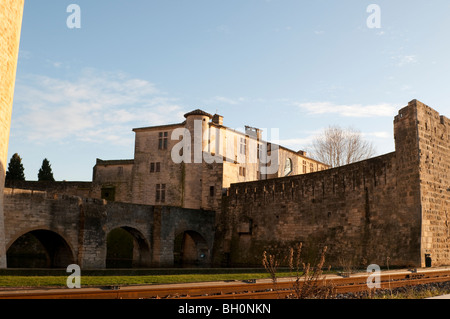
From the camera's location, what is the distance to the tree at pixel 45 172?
52.7 m

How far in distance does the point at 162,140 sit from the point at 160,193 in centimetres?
472

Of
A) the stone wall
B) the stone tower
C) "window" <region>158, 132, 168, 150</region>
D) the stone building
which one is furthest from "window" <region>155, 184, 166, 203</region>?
the stone tower

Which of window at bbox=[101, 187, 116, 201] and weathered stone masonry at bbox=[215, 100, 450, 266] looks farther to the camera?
window at bbox=[101, 187, 116, 201]

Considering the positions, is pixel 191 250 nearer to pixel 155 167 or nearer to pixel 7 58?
pixel 155 167

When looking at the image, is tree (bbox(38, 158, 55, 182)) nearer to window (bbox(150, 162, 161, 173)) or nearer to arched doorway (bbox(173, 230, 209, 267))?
window (bbox(150, 162, 161, 173))

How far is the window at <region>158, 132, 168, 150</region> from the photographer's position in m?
38.3

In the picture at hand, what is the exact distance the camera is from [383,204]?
66.8ft

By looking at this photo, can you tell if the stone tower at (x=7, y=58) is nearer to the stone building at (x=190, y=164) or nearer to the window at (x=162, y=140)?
the stone building at (x=190, y=164)

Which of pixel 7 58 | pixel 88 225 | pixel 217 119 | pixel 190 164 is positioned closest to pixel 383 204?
pixel 88 225

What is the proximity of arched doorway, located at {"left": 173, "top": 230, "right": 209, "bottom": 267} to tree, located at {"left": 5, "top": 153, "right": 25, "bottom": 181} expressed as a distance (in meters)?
25.6
